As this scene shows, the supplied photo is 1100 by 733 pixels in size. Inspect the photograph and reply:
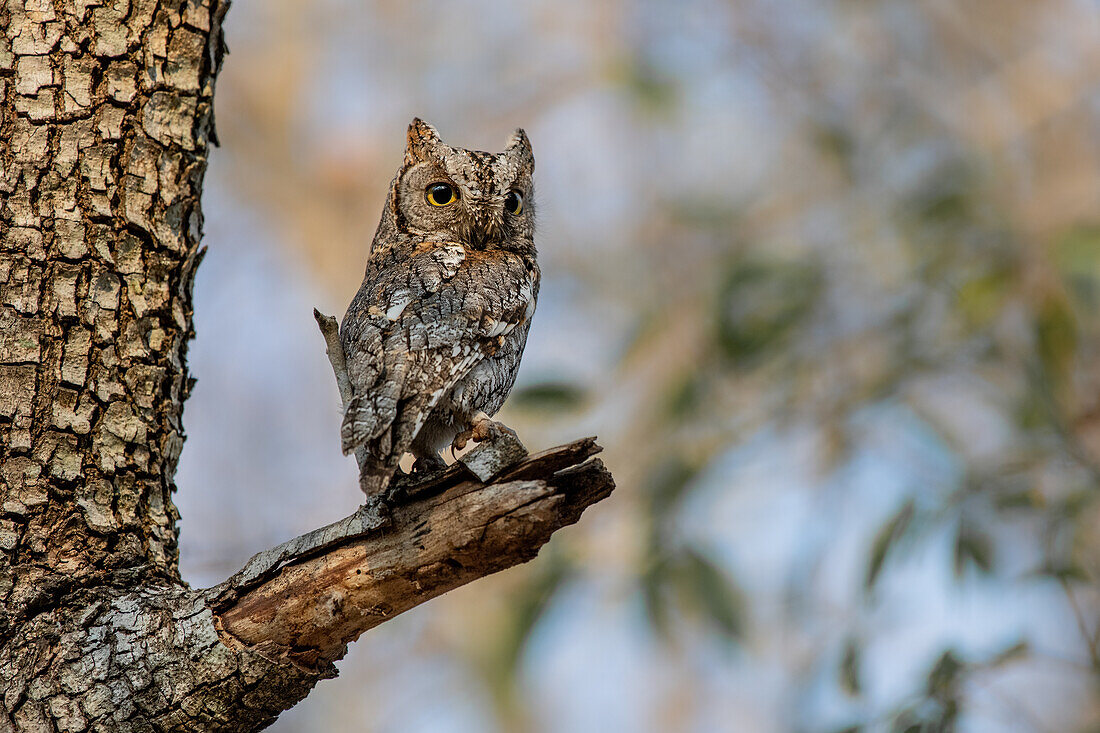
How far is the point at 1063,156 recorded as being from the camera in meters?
5.08

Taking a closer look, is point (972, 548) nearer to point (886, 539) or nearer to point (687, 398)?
point (886, 539)

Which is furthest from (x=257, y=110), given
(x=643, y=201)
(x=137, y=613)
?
(x=137, y=613)

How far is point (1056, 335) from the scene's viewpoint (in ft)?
10.7

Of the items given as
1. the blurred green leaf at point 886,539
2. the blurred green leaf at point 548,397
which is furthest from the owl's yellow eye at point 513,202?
the blurred green leaf at point 886,539

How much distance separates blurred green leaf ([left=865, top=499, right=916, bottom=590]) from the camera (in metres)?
3.00

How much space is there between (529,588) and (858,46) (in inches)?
154

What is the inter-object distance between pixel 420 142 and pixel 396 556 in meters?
1.38

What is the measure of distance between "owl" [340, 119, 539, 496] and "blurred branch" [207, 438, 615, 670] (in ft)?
0.32

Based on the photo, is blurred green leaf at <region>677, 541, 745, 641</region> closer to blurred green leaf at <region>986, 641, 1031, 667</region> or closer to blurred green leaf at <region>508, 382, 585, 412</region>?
blurred green leaf at <region>508, 382, 585, 412</region>

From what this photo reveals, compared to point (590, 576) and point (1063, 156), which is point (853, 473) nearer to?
point (590, 576)

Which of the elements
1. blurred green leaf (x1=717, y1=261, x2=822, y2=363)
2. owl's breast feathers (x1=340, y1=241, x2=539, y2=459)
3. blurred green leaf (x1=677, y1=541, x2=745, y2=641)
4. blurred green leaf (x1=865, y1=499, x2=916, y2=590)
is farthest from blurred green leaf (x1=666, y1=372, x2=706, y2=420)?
owl's breast feathers (x1=340, y1=241, x2=539, y2=459)

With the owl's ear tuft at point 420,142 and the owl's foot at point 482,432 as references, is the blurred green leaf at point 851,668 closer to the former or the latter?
the owl's foot at point 482,432

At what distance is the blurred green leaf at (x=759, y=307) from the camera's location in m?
3.66

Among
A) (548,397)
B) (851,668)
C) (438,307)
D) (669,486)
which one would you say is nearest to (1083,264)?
(851,668)
